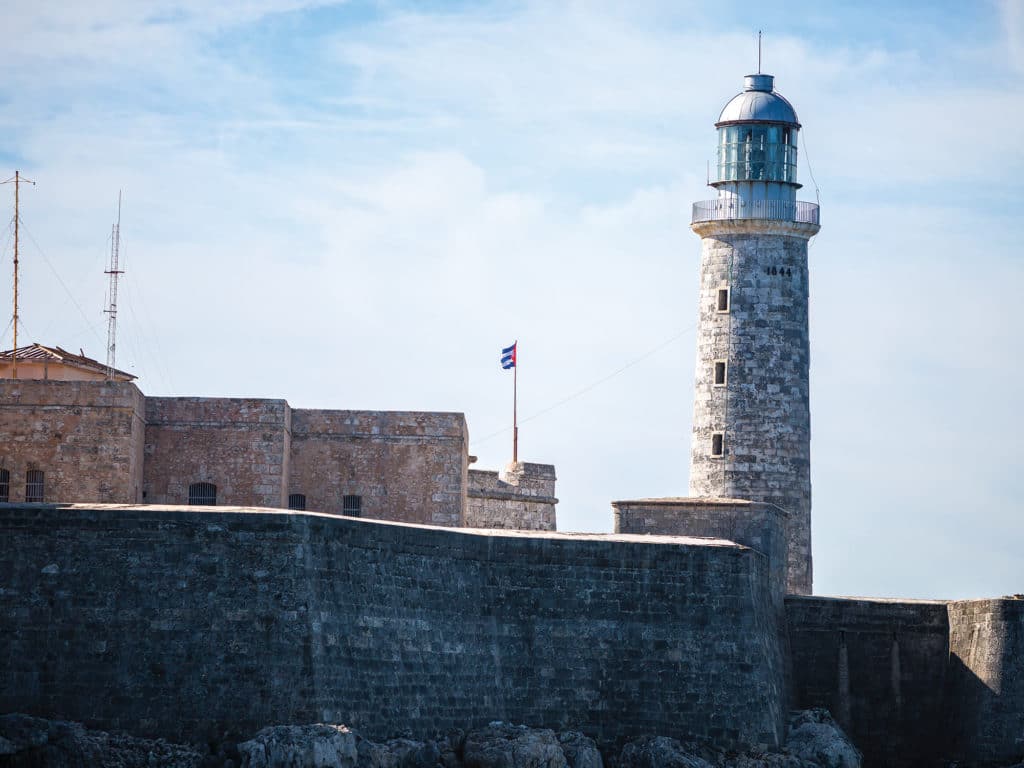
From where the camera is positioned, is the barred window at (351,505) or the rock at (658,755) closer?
the rock at (658,755)

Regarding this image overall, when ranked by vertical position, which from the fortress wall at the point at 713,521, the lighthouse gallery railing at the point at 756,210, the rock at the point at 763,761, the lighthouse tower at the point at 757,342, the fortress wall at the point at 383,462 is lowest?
the rock at the point at 763,761

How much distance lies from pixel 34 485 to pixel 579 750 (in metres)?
10.7

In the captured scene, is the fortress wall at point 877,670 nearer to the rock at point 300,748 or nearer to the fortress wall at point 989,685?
the fortress wall at point 989,685

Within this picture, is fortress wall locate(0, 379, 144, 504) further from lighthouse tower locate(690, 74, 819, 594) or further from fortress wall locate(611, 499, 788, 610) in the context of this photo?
lighthouse tower locate(690, 74, 819, 594)

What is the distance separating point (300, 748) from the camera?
31.5 m

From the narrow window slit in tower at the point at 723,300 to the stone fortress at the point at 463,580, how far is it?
39 millimetres

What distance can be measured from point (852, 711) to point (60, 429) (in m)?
13.8

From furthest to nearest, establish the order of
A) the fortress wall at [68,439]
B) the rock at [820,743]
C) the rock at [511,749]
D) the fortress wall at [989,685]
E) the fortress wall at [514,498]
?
the fortress wall at [514,498] → the fortress wall at [68,439] → the fortress wall at [989,685] → the rock at [820,743] → the rock at [511,749]

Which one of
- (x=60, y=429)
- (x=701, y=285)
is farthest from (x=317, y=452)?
(x=701, y=285)

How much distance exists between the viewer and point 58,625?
3259 centimetres

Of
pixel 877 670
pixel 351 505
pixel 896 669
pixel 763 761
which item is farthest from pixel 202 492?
pixel 896 669

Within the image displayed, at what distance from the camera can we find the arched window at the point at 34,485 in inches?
1569

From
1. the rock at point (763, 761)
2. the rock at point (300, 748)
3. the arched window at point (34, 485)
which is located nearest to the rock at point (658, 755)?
the rock at point (763, 761)

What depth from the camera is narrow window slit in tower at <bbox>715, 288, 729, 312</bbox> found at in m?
46.2
